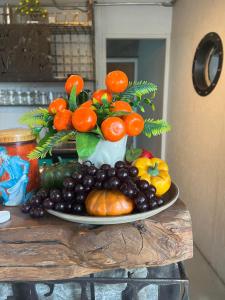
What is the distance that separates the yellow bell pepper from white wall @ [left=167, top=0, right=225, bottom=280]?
1.30 meters

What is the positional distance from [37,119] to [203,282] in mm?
1840

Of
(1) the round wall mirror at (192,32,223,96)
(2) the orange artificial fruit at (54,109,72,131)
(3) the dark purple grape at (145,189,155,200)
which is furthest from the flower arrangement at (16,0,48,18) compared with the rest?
(3) the dark purple grape at (145,189,155,200)

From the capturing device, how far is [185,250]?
0.58 meters

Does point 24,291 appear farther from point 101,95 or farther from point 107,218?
point 101,95

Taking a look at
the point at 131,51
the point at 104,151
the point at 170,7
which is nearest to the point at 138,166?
the point at 104,151

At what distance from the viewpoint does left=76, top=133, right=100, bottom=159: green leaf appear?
1.94 ft

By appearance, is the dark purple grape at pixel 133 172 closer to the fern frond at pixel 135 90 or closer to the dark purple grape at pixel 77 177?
the dark purple grape at pixel 77 177

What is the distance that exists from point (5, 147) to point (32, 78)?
2313mm

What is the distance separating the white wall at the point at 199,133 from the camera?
5.99ft

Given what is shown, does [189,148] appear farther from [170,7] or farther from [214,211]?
[170,7]

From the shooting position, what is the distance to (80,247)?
Answer: 21.3 inches

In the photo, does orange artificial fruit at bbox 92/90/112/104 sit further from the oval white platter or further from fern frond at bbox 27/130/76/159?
the oval white platter

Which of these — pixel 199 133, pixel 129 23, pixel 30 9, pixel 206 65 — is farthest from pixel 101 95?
pixel 129 23

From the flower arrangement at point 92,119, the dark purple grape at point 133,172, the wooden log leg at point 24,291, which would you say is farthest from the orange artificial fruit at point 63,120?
the wooden log leg at point 24,291
